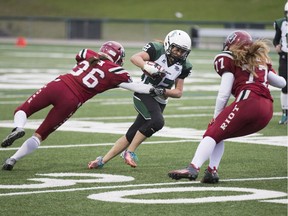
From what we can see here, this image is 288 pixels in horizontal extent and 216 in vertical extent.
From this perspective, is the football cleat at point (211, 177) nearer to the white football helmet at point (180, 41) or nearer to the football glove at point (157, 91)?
the football glove at point (157, 91)

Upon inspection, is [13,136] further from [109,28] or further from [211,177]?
[109,28]

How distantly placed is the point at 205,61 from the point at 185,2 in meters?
40.0

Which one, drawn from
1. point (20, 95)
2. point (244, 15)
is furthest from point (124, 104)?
point (244, 15)

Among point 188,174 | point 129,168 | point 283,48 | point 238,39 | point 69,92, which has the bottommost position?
point 129,168

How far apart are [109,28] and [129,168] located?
46.0 metres

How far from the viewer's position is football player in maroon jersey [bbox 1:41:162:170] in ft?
34.3

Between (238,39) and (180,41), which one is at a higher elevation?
(238,39)

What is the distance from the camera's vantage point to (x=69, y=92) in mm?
10516

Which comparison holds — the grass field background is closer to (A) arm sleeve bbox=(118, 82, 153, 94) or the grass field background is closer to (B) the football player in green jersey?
(B) the football player in green jersey

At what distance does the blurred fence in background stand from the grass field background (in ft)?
88.1

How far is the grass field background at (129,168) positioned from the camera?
27.3ft

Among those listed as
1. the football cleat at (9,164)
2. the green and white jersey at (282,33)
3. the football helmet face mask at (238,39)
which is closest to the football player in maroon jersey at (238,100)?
the football helmet face mask at (238,39)

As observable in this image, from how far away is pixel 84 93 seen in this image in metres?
10.6

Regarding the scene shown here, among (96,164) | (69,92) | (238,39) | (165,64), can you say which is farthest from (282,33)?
(238,39)
